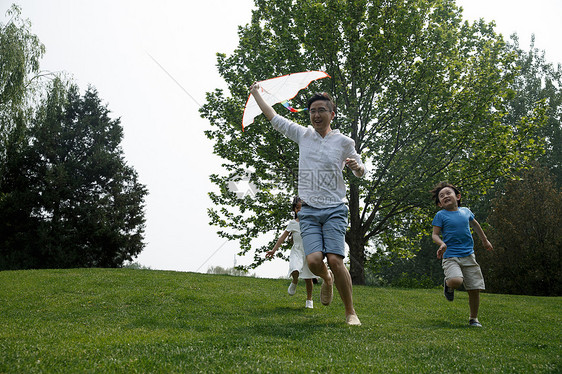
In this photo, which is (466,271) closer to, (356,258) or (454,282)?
(454,282)

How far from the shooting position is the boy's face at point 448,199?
6.54 m

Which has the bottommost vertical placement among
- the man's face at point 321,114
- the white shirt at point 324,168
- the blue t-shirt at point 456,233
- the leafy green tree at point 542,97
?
the blue t-shirt at point 456,233

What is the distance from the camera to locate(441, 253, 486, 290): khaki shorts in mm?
6270

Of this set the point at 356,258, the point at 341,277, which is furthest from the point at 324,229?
the point at 356,258

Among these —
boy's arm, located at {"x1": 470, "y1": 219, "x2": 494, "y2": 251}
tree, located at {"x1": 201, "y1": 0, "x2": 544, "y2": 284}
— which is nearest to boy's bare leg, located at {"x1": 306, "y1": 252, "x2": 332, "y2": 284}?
boy's arm, located at {"x1": 470, "y1": 219, "x2": 494, "y2": 251}

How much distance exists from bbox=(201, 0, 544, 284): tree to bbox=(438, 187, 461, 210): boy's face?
8.87 m

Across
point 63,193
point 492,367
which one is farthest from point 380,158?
point 63,193

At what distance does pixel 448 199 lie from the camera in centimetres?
655

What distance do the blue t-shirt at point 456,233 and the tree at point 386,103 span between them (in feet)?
29.7

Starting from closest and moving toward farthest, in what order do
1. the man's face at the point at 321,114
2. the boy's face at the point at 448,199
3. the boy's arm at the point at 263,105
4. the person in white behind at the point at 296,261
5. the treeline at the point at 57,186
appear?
the man's face at the point at 321,114 → the boy's arm at the point at 263,105 → the boy's face at the point at 448,199 → the person in white behind at the point at 296,261 → the treeline at the point at 57,186

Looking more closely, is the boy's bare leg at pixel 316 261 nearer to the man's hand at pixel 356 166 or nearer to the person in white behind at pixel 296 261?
the man's hand at pixel 356 166

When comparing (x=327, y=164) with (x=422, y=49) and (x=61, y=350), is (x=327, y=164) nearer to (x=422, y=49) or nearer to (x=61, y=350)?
(x=61, y=350)

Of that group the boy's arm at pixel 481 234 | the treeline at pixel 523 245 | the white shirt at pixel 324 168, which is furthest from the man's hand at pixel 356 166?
the treeline at pixel 523 245

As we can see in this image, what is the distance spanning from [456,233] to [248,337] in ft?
12.4
